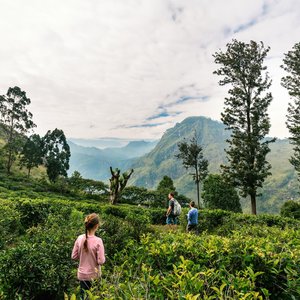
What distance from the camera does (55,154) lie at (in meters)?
52.6

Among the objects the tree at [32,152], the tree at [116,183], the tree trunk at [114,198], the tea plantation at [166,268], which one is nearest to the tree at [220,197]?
the tree at [116,183]

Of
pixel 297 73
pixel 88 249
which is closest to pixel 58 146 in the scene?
pixel 297 73

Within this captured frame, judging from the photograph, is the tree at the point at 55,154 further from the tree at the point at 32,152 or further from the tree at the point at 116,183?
the tree at the point at 116,183

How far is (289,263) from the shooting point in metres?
3.99

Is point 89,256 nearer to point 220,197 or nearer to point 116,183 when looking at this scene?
point 116,183

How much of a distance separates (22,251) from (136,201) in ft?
143

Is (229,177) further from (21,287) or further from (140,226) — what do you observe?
(21,287)

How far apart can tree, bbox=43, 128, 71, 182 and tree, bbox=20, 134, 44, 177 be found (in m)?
1.04

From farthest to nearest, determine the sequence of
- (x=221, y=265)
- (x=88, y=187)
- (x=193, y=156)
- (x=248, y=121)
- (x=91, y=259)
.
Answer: (x=88, y=187), (x=193, y=156), (x=248, y=121), (x=91, y=259), (x=221, y=265)

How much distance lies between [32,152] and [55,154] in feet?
14.7

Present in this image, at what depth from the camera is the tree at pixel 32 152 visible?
52.1 m

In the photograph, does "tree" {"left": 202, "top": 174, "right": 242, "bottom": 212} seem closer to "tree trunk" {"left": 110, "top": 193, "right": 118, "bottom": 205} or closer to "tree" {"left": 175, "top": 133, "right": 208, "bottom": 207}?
"tree" {"left": 175, "top": 133, "right": 208, "bottom": 207}

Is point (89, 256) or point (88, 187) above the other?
point (88, 187)

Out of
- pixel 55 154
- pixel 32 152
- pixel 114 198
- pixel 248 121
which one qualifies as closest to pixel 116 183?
pixel 114 198
